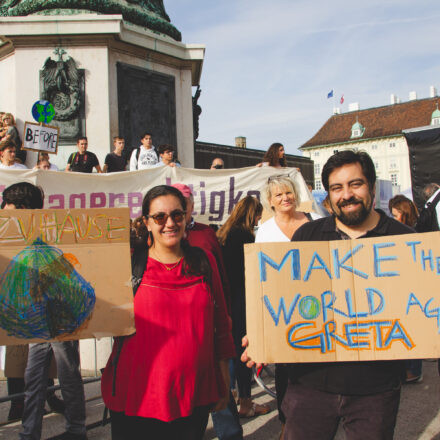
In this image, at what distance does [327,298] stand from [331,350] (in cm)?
21

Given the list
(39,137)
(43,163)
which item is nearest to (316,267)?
(39,137)

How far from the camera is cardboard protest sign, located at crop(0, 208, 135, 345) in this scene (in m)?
2.18

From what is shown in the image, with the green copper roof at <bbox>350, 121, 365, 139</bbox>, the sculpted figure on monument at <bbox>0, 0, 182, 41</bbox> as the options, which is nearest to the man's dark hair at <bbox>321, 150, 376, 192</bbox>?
the sculpted figure on monument at <bbox>0, 0, 182, 41</bbox>

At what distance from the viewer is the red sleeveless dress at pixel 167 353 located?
6.58 ft

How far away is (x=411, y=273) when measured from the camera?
2.01 m

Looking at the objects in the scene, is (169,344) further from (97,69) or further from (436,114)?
(436,114)

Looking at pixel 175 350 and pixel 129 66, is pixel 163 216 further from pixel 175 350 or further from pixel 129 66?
pixel 129 66

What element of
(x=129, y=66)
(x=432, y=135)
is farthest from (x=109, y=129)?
(x=432, y=135)

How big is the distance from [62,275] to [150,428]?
2.48 feet

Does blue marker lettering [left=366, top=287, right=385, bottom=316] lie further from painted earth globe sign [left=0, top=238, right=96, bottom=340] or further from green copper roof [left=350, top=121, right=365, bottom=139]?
green copper roof [left=350, top=121, right=365, bottom=139]

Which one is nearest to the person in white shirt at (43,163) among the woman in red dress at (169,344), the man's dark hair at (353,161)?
the woman in red dress at (169,344)

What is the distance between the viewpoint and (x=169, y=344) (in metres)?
2.05

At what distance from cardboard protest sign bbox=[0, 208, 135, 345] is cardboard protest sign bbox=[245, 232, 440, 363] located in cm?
59

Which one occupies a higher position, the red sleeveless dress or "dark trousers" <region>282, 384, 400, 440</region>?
the red sleeveless dress
